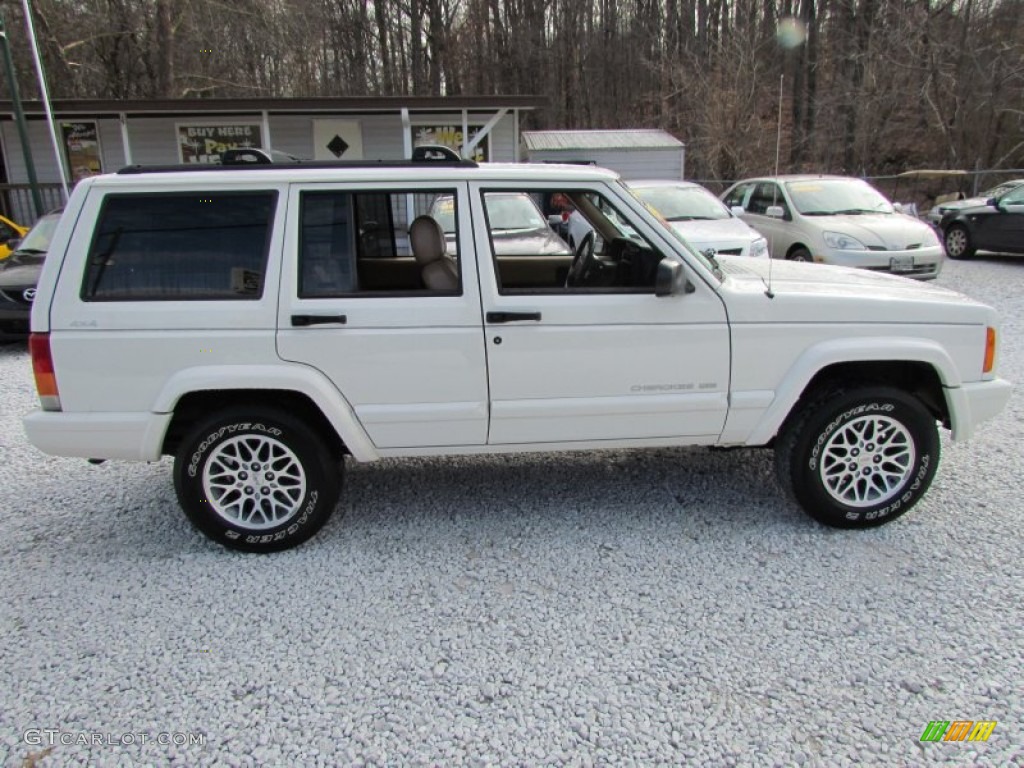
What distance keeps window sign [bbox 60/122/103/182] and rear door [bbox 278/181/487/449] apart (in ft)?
54.0

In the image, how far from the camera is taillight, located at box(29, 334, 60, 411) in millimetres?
3162

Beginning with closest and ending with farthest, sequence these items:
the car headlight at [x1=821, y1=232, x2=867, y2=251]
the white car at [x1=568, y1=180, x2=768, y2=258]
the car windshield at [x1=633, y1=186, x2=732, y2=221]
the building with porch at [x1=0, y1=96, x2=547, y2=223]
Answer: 1. the white car at [x1=568, y1=180, x2=768, y2=258]
2. the car headlight at [x1=821, y1=232, x2=867, y2=251]
3. the car windshield at [x1=633, y1=186, x2=732, y2=221]
4. the building with porch at [x1=0, y1=96, x2=547, y2=223]

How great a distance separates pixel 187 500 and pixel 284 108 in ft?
45.7

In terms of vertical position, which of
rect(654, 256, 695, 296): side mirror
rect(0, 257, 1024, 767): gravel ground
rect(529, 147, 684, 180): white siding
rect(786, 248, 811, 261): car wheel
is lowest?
rect(0, 257, 1024, 767): gravel ground

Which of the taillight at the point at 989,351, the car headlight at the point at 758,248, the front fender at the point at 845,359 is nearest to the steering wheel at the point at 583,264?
the front fender at the point at 845,359

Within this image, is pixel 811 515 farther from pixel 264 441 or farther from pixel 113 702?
pixel 113 702

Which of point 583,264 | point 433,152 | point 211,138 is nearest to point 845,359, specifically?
point 583,264

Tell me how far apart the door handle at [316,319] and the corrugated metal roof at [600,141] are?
1675 centimetres

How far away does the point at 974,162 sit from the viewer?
76.2 ft

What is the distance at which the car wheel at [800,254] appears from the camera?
987cm

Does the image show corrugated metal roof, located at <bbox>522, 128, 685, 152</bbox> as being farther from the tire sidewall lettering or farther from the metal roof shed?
the tire sidewall lettering

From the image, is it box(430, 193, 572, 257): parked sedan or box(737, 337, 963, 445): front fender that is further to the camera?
box(430, 193, 572, 257): parked sedan

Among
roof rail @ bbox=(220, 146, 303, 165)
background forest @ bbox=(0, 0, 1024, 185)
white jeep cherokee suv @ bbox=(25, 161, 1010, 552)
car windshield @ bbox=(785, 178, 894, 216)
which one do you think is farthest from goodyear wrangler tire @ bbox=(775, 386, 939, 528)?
background forest @ bbox=(0, 0, 1024, 185)

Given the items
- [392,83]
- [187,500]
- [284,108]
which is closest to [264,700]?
[187,500]
